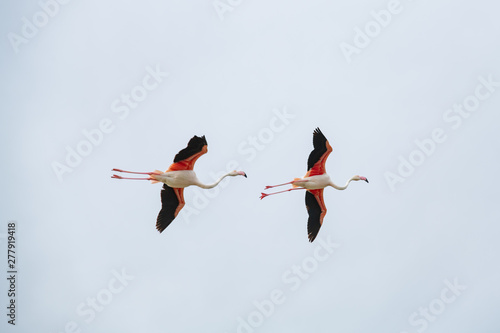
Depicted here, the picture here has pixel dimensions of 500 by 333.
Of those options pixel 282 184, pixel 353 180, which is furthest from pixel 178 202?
pixel 353 180

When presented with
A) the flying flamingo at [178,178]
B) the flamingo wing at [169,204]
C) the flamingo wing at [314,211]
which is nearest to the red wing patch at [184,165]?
the flying flamingo at [178,178]

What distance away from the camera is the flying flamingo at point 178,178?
41688mm

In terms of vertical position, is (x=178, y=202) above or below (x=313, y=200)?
above

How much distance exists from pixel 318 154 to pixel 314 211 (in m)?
2.68

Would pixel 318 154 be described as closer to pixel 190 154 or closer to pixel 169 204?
pixel 190 154

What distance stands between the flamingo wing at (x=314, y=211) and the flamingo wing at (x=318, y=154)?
1.30m

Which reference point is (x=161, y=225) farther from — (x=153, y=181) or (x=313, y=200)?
(x=313, y=200)

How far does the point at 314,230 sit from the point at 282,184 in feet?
7.78

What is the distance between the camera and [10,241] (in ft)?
158

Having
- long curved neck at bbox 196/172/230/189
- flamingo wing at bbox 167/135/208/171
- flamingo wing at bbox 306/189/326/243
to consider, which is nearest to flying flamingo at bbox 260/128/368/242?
flamingo wing at bbox 306/189/326/243

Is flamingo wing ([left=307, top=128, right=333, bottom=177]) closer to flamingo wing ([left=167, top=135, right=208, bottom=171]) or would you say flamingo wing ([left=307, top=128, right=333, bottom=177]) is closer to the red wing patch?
flamingo wing ([left=167, top=135, right=208, bottom=171])

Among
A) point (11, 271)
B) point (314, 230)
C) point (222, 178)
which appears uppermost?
point (11, 271)

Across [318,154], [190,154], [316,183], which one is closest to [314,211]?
[316,183]

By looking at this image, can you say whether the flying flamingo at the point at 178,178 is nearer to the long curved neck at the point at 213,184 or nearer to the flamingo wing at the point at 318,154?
the long curved neck at the point at 213,184
